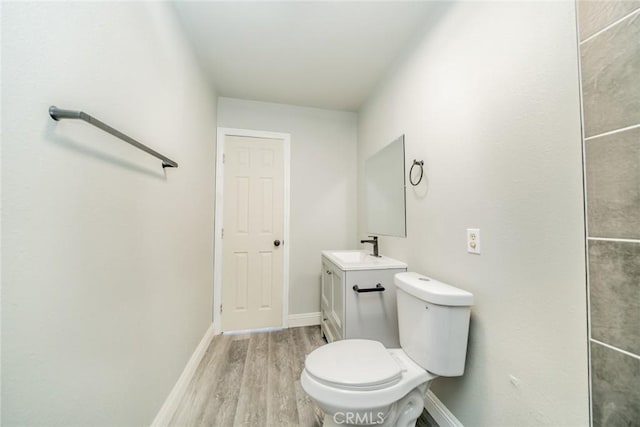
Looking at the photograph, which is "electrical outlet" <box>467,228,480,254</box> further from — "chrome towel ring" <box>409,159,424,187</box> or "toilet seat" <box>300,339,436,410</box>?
"toilet seat" <box>300,339,436,410</box>

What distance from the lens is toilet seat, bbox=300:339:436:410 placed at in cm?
95

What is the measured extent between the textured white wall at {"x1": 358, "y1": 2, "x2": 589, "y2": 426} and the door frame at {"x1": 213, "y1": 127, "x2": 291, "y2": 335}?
4.79ft

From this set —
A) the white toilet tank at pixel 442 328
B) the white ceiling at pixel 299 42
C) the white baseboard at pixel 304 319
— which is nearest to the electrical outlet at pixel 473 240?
the white toilet tank at pixel 442 328

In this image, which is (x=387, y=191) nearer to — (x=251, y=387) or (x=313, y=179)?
(x=313, y=179)

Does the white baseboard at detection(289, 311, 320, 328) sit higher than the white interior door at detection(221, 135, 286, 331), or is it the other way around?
the white interior door at detection(221, 135, 286, 331)

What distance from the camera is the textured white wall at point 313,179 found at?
2475 mm

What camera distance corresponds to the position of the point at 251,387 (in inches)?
61.2

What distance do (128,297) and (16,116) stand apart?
705 millimetres

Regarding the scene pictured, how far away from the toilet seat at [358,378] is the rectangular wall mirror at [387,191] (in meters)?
0.84

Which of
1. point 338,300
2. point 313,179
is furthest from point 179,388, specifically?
point 313,179

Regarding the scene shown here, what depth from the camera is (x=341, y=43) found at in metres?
1.63

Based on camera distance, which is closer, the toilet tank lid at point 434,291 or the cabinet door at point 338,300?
the toilet tank lid at point 434,291

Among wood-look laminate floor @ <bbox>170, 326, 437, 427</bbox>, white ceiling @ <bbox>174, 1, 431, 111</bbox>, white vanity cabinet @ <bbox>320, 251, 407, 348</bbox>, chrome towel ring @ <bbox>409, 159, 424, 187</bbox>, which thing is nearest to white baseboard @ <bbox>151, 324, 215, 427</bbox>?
wood-look laminate floor @ <bbox>170, 326, 437, 427</bbox>

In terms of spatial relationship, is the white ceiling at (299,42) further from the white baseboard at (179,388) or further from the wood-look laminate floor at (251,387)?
the wood-look laminate floor at (251,387)
